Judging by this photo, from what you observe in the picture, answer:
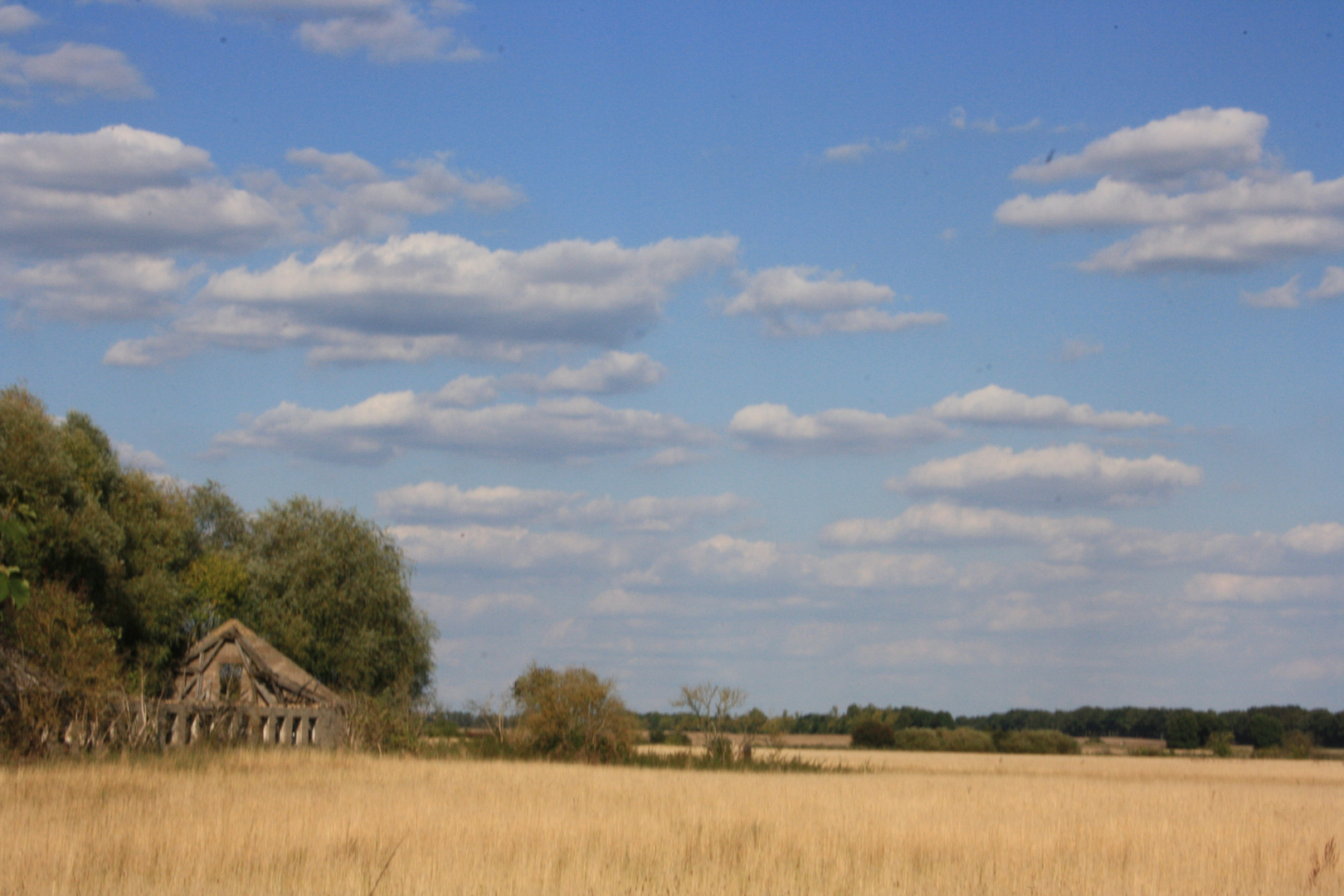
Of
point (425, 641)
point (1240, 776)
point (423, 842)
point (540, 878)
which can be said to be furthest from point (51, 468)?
point (1240, 776)

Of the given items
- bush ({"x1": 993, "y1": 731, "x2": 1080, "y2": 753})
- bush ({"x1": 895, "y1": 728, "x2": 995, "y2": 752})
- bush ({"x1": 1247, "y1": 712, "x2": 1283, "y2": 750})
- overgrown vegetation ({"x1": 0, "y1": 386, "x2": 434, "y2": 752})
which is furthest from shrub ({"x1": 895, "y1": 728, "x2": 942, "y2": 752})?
overgrown vegetation ({"x1": 0, "y1": 386, "x2": 434, "y2": 752})

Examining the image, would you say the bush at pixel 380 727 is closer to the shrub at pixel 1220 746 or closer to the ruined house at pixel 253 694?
the ruined house at pixel 253 694

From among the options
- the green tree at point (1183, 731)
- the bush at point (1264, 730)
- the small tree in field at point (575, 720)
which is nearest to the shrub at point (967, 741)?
the green tree at point (1183, 731)

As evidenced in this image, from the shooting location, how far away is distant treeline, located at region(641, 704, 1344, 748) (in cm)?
10588

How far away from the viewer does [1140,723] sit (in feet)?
468

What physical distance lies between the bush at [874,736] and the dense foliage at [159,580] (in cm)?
4671

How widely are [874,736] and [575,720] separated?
51360mm

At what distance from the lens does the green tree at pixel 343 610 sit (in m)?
46.9

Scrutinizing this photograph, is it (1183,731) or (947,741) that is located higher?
(1183,731)

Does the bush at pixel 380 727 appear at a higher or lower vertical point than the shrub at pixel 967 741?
higher

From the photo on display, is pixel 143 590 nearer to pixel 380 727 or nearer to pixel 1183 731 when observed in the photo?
pixel 380 727

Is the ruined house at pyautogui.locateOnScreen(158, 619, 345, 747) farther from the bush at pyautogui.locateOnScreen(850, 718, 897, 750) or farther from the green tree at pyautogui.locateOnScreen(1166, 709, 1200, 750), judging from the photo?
the green tree at pyautogui.locateOnScreen(1166, 709, 1200, 750)

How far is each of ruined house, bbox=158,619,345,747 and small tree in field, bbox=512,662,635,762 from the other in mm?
7496

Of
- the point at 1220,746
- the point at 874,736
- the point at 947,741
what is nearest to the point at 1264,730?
the point at 1220,746
